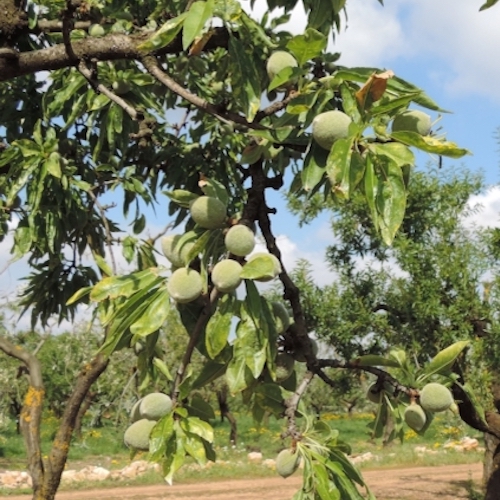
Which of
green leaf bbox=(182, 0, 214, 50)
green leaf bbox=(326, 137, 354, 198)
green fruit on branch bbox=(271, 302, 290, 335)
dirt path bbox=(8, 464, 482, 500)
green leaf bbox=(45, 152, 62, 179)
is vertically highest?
green leaf bbox=(45, 152, 62, 179)

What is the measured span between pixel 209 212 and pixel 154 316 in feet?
0.73

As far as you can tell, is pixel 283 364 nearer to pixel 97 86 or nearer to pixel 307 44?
pixel 307 44

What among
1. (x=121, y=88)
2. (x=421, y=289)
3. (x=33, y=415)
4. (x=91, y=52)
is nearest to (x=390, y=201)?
(x=91, y=52)

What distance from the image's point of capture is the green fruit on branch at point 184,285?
1.25m

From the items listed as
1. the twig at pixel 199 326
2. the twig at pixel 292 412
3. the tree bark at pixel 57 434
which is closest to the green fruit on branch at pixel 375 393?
the twig at pixel 292 412

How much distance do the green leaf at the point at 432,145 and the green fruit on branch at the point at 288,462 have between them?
2.29 ft

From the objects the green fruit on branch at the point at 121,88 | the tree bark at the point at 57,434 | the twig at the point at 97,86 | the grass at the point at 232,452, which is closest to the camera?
the twig at the point at 97,86

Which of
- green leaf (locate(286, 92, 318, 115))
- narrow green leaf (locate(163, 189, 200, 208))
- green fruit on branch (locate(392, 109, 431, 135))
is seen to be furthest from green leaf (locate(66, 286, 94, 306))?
green fruit on branch (locate(392, 109, 431, 135))

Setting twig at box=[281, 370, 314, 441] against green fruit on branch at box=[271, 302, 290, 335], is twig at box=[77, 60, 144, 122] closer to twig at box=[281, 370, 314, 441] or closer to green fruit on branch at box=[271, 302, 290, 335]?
green fruit on branch at box=[271, 302, 290, 335]

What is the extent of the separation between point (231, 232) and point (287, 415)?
1.40 feet

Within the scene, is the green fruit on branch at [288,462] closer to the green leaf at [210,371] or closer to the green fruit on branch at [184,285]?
the green leaf at [210,371]

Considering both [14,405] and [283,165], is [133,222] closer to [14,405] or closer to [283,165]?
[283,165]

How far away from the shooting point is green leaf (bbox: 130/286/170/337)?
1273 millimetres

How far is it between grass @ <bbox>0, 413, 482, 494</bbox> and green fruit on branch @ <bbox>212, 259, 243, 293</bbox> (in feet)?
31.8
